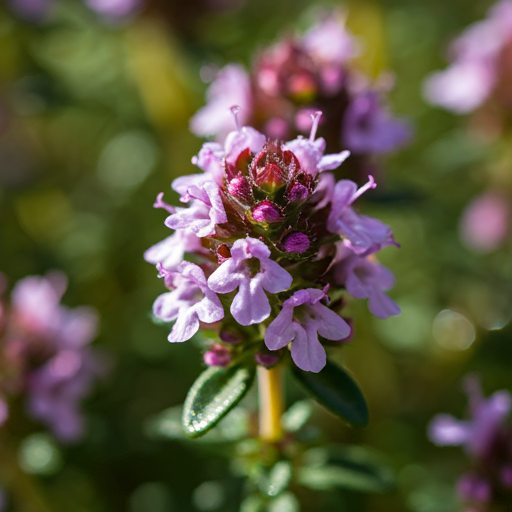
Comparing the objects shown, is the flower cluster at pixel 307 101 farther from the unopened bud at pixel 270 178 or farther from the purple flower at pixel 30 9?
the purple flower at pixel 30 9

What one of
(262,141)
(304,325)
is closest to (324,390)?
(304,325)

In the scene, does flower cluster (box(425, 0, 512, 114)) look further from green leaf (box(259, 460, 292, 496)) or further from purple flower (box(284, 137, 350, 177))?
green leaf (box(259, 460, 292, 496))

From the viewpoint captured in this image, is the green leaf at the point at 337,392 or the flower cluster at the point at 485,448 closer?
the green leaf at the point at 337,392

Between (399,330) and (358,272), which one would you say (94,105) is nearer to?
(399,330)

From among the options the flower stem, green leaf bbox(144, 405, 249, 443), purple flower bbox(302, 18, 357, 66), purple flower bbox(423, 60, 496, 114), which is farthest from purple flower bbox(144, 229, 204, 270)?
purple flower bbox(423, 60, 496, 114)

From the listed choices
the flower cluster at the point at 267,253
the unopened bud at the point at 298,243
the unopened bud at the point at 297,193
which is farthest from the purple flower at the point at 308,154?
the unopened bud at the point at 298,243
